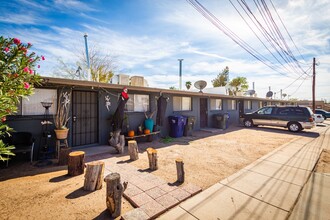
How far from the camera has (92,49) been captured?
54.8 feet

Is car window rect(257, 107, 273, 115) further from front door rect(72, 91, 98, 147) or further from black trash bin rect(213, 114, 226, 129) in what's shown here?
front door rect(72, 91, 98, 147)

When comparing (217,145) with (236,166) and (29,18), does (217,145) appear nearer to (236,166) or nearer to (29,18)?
(236,166)

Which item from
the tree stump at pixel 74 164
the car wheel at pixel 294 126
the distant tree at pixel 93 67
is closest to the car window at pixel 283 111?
the car wheel at pixel 294 126

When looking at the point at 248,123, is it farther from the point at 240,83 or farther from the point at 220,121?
the point at 240,83

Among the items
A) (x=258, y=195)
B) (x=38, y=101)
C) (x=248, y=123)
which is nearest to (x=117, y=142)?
(x=38, y=101)

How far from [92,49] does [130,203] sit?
1742 centimetres

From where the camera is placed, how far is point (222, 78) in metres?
28.2

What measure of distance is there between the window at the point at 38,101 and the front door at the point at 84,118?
0.70m

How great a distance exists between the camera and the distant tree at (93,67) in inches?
640

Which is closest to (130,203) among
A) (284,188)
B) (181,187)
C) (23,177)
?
(181,187)

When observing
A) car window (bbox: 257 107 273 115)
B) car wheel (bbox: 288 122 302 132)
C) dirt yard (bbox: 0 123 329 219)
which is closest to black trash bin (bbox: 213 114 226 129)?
car window (bbox: 257 107 273 115)

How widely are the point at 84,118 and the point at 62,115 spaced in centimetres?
112

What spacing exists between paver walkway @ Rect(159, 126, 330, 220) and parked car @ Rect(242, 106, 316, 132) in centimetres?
737

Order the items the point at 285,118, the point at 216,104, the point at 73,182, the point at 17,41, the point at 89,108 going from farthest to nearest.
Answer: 1. the point at 216,104
2. the point at 285,118
3. the point at 89,108
4. the point at 73,182
5. the point at 17,41
